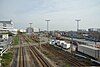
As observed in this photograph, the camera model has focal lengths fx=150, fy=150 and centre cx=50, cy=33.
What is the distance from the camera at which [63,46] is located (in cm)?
4062

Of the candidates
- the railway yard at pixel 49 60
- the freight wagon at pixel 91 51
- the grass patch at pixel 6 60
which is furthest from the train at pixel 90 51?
the grass patch at pixel 6 60

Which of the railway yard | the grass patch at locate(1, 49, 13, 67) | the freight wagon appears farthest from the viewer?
the freight wagon

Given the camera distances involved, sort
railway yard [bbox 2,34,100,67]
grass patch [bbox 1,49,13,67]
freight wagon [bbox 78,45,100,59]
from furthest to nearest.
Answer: freight wagon [bbox 78,45,100,59] → grass patch [bbox 1,49,13,67] → railway yard [bbox 2,34,100,67]

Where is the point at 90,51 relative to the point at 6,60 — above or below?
above

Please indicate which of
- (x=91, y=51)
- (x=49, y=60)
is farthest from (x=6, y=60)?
(x=91, y=51)

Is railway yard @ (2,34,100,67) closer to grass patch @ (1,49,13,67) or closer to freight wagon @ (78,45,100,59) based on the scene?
grass patch @ (1,49,13,67)

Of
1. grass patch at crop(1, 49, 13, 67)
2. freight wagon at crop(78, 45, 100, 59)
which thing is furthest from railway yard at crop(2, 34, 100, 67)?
freight wagon at crop(78, 45, 100, 59)

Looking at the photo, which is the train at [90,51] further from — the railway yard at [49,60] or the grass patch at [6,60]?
the grass patch at [6,60]

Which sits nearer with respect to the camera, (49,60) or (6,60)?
(6,60)

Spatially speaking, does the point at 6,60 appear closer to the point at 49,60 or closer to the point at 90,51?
the point at 49,60

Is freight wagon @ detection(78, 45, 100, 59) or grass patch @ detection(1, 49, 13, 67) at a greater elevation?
freight wagon @ detection(78, 45, 100, 59)

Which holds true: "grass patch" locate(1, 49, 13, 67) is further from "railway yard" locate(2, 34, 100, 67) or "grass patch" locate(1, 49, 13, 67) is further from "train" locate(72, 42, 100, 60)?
"train" locate(72, 42, 100, 60)

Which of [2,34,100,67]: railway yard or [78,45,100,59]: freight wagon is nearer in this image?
[2,34,100,67]: railway yard

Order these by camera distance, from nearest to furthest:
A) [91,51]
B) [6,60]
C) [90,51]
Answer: [6,60]
[91,51]
[90,51]
